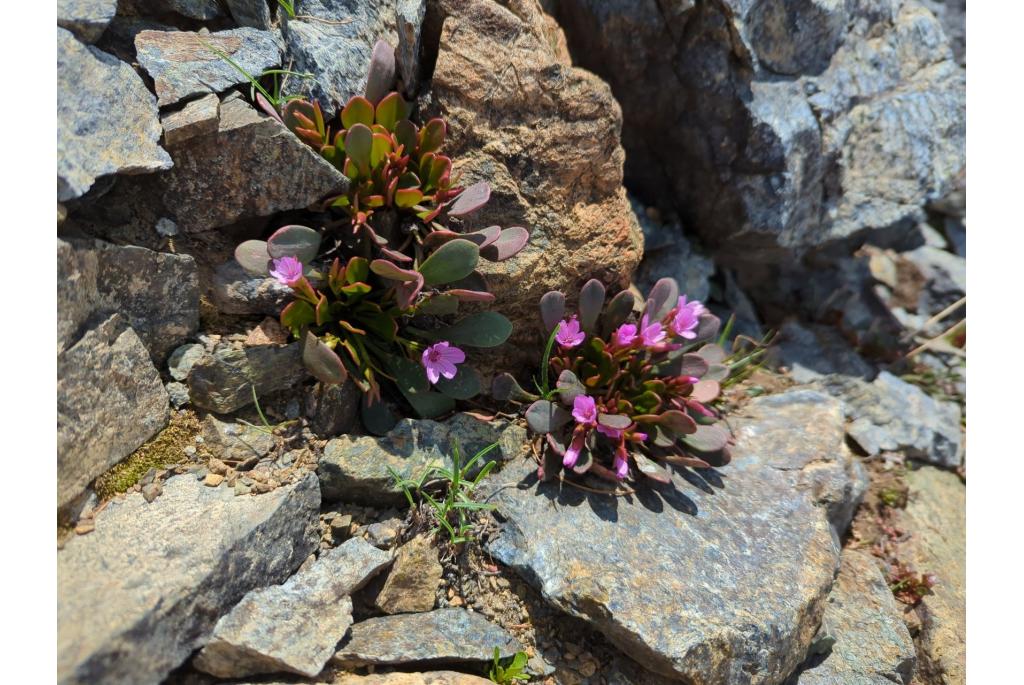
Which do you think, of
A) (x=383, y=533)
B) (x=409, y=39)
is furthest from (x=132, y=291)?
(x=409, y=39)

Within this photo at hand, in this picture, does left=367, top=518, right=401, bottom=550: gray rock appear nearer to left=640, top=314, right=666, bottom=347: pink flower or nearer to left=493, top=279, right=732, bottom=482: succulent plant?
left=493, top=279, right=732, bottom=482: succulent plant

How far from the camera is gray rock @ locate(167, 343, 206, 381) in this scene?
2.96 m

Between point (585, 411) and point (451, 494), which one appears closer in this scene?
point (451, 494)

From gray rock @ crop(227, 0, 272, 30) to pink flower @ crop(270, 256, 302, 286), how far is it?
3.55 feet

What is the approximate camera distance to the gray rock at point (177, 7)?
2.99 metres

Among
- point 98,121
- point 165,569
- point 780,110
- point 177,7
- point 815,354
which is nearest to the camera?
point 165,569

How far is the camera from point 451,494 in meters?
3.13

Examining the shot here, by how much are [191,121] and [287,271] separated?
0.66m

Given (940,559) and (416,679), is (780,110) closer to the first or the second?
(940,559)

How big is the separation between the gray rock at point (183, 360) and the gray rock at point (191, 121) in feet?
2.70

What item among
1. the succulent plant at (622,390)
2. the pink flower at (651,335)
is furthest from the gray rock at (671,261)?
the pink flower at (651,335)

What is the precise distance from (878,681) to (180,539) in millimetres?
3021

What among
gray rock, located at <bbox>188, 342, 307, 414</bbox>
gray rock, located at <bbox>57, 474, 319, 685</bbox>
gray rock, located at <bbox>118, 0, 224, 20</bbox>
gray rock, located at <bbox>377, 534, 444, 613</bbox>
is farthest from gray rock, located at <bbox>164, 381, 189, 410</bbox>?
gray rock, located at <bbox>118, 0, 224, 20</bbox>

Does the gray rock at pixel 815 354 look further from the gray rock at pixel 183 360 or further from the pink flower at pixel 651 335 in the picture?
the gray rock at pixel 183 360
